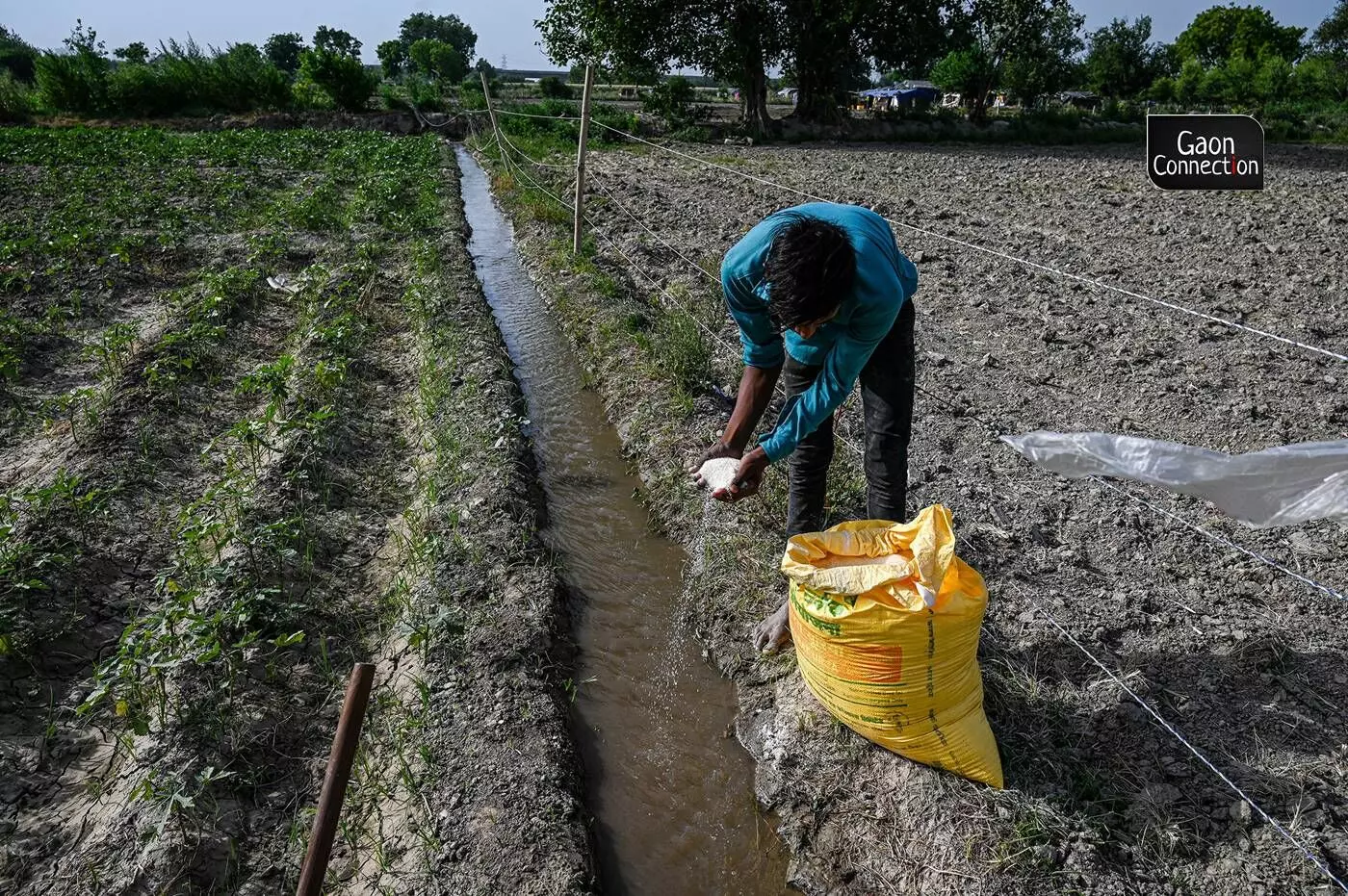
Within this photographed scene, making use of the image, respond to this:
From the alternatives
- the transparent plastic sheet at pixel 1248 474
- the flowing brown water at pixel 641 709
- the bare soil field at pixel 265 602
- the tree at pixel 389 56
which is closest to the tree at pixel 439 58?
the tree at pixel 389 56

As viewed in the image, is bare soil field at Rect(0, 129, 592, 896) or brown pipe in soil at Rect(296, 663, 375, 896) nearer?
brown pipe in soil at Rect(296, 663, 375, 896)

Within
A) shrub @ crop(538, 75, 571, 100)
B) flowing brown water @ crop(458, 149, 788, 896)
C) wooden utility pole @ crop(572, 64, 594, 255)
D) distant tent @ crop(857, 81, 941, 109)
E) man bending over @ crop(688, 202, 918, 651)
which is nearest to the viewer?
man bending over @ crop(688, 202, 918, 651)

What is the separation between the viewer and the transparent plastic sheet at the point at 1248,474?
212 cm

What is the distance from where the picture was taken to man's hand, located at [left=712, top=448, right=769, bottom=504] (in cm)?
220

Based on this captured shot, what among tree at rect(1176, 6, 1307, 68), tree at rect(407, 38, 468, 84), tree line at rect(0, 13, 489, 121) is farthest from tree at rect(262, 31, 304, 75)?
tree at rect(1176, 6, 1307, 68)

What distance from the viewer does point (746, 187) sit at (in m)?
11.5

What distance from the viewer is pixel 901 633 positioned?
204 centimetres

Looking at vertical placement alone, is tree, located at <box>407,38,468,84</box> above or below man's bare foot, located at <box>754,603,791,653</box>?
above

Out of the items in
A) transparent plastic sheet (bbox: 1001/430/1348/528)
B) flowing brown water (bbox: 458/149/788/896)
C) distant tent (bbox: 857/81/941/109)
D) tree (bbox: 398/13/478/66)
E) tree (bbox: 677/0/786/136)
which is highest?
tree (bbox: 398/13/478/66)

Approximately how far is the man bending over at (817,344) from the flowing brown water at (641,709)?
407 mm

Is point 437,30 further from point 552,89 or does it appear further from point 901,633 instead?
point 901,633

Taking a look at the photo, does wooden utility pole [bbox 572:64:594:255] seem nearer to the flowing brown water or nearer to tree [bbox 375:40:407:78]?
the flowing brown water

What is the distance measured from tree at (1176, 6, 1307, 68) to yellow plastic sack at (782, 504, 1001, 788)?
60595mm

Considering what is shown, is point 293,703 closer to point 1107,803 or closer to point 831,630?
point 831,630
